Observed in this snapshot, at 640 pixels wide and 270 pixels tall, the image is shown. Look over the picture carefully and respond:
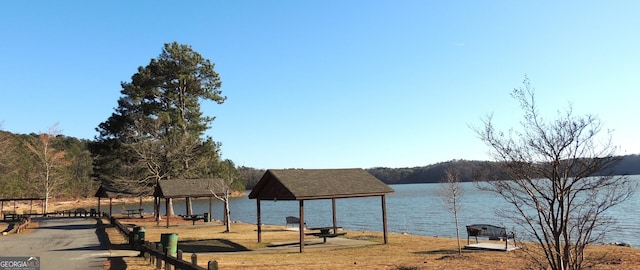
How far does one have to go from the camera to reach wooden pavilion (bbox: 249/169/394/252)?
67.2 ft

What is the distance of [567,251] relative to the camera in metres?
8.77

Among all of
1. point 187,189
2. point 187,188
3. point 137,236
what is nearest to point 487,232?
point 137,236

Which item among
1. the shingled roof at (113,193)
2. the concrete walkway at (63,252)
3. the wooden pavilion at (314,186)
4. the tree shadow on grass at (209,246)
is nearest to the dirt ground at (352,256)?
the tree shadow on grass at (209,246)

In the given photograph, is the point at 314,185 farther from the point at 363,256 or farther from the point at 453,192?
the point at 453,192

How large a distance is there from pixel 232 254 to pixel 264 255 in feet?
4.60

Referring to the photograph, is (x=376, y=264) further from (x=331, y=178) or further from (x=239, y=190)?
(x=239, y=190)

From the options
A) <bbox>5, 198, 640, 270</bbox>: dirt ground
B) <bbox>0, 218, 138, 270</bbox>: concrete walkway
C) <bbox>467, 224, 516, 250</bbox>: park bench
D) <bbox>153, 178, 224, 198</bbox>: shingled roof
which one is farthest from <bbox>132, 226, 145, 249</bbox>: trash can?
<bbox>153, 178, 224, 198</bbox>: shingled roof

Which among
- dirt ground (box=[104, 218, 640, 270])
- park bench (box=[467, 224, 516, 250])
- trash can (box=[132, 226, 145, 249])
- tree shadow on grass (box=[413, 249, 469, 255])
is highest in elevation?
trash can (box=[132, 226, 145, 249])

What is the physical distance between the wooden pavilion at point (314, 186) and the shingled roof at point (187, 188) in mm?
14364

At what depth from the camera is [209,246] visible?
21.1 metres

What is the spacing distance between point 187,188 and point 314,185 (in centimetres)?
1965

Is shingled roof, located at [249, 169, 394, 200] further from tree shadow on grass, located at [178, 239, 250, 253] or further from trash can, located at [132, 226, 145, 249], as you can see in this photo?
trash can, located at [132, 226, 145, 249]

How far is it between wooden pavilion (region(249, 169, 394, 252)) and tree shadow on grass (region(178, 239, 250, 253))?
2025 mm

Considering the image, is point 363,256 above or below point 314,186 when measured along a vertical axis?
below
